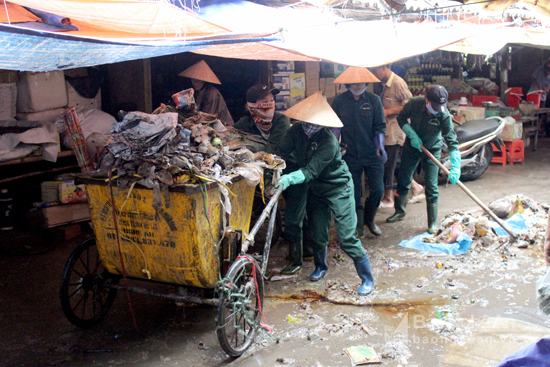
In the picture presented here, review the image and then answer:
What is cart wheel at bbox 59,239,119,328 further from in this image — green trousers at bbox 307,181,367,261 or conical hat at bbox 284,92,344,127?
conical hat at bbox 284,92,344,127

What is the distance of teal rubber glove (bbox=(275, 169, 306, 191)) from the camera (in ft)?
14.1

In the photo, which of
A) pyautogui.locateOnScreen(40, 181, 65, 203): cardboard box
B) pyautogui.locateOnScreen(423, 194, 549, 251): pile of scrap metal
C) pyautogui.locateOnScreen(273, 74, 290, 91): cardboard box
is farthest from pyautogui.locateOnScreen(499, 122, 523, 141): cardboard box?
pyautogui.locateOnScreen(40, 181, 65, 203): cardboard box

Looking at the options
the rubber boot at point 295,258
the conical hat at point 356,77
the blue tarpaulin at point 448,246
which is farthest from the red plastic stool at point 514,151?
the rubber boot at point 295,258

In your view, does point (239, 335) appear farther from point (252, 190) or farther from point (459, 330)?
point (459, 330)

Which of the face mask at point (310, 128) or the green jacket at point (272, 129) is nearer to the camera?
the face mask at point (310, 128)

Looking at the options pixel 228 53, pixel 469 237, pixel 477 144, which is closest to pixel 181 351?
pixel 228 53

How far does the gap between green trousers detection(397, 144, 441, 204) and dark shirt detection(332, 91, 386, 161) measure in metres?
0.69

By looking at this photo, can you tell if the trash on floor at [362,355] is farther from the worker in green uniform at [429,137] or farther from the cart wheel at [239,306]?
the worker in green uniform at [429,137]

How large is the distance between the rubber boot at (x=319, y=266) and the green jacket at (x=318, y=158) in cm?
71

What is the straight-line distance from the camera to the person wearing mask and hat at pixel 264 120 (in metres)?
5.39

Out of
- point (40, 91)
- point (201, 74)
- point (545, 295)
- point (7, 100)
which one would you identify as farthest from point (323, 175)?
point (7, 100)

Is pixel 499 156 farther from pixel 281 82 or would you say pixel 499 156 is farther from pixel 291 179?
pixel 291 179

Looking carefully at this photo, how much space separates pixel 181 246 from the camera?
3551mm

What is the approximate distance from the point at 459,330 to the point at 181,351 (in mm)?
2320
